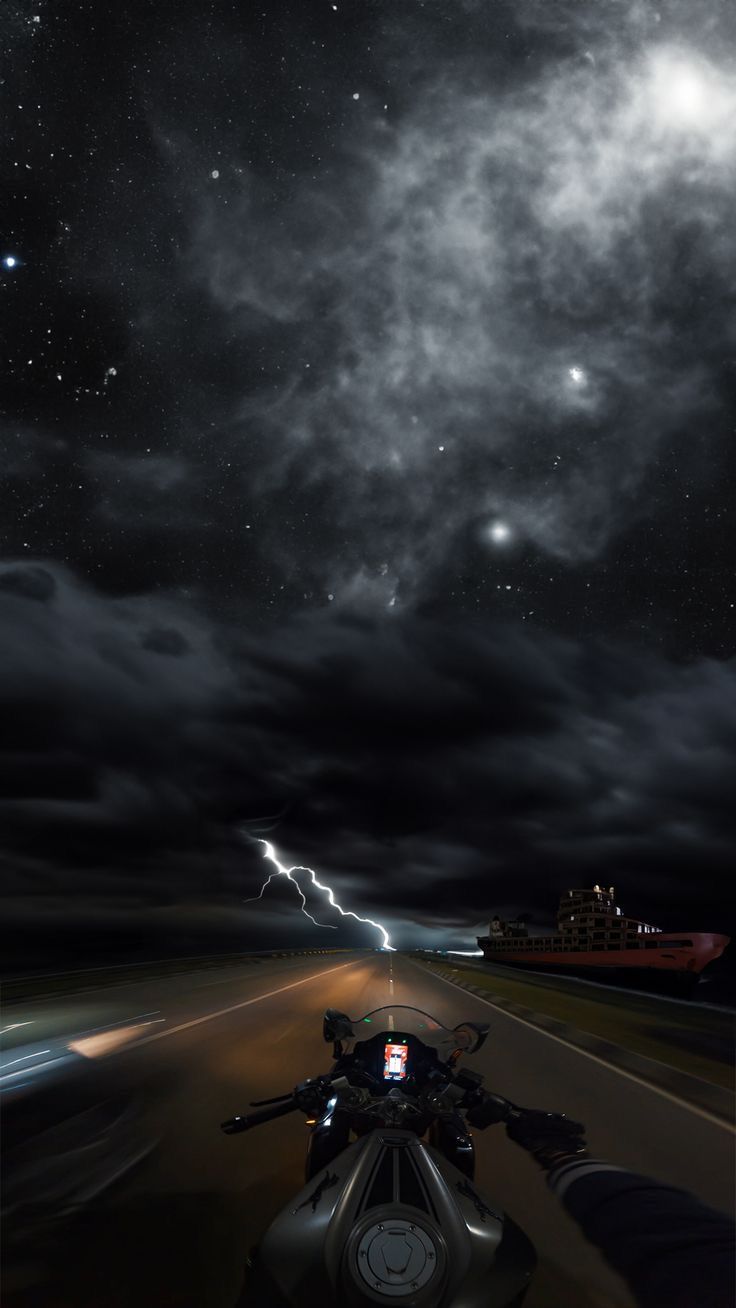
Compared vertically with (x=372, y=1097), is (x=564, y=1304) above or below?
below

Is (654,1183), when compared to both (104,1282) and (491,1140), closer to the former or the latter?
(491,1140)

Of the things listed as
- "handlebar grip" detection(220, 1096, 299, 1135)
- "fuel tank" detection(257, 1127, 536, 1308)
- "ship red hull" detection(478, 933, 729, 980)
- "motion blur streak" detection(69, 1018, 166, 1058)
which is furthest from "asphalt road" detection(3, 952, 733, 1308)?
"ship red hull" detection(478, 933, 729, 980)

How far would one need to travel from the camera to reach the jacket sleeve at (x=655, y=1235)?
165 inches

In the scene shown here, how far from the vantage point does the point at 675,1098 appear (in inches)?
395

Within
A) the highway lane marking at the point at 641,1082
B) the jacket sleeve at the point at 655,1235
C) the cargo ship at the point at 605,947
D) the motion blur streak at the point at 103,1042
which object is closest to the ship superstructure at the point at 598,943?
the cargo ship at the point at 605,947

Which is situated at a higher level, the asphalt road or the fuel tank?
the fuel tank

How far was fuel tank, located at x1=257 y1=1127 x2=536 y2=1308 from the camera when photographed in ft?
8.58

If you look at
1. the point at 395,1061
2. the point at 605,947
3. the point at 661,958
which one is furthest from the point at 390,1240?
the point at 605,947

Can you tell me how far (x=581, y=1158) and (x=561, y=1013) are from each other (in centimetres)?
1862

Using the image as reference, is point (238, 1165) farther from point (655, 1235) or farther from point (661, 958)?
point (661, 958)

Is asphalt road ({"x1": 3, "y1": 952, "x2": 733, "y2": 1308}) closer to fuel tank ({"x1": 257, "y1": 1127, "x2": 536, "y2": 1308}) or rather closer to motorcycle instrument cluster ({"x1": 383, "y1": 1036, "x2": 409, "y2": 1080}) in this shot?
motorcycle instrument cluster ({"x1": 383, "y1": 1036, "x2": 409, "y2": 1080})

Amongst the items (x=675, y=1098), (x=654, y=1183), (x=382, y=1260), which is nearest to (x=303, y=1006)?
(x=675, y=1098)

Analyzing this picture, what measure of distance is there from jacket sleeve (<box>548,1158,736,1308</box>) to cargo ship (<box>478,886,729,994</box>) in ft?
151

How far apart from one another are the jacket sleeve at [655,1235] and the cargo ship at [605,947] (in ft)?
151
